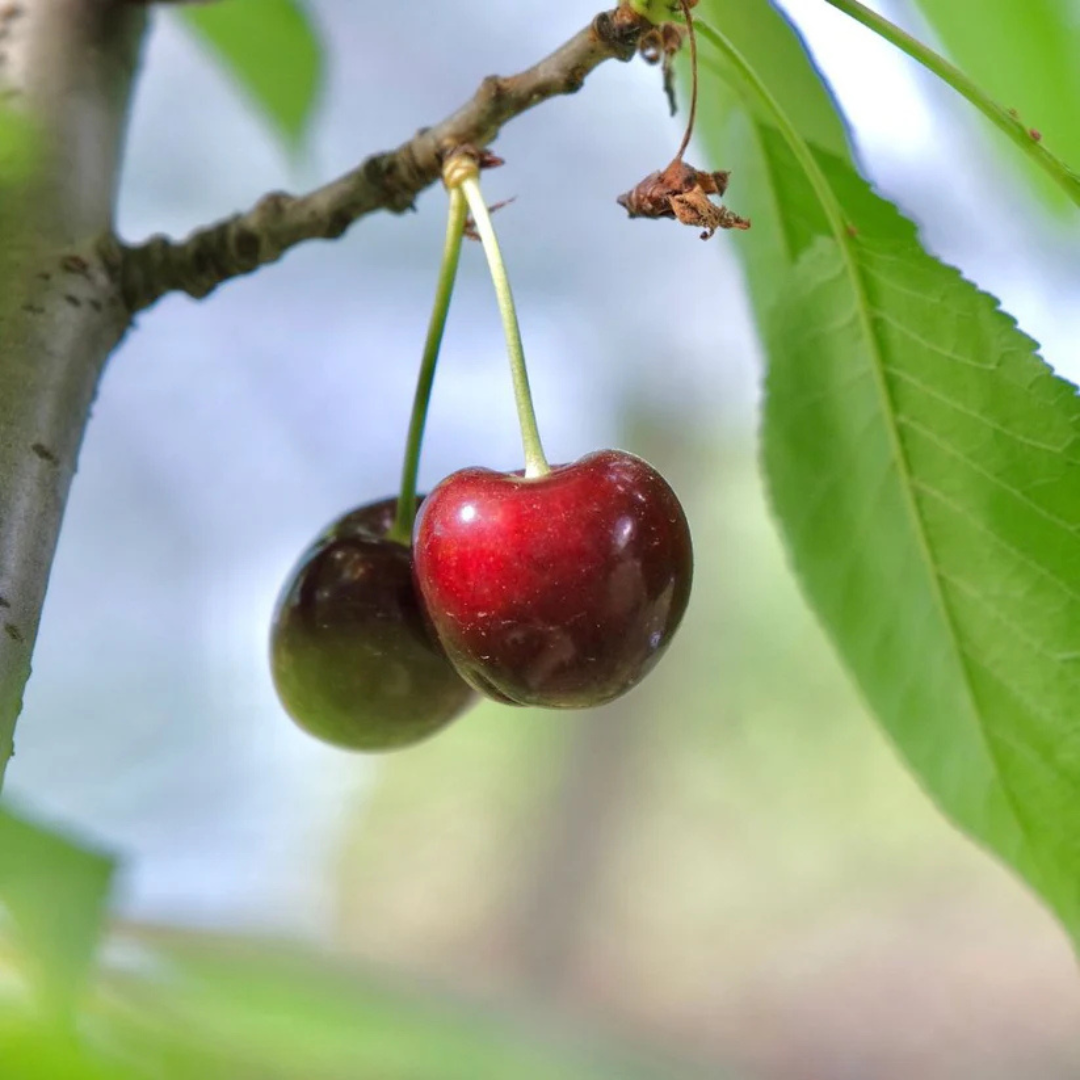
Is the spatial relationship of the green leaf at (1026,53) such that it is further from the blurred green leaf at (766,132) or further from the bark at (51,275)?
the bark at (51,275)

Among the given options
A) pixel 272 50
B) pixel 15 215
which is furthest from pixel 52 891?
pixel 272 50

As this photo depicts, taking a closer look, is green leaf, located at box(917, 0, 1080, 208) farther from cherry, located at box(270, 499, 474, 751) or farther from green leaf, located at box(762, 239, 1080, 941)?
cherry, located at box(270, 499, 474, 751)

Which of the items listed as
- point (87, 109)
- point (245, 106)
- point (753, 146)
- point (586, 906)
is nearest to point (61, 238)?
point (87, 109)

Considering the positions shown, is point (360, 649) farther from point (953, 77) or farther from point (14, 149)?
point (953, 77)

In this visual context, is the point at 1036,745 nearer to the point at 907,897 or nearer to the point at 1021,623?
the point at 1021,623

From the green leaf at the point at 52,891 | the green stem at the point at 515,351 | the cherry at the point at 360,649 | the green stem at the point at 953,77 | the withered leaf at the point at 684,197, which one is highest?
the green stem at the point at 953,77

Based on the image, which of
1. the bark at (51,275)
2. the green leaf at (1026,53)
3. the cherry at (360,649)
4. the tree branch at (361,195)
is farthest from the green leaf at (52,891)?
the green leaf at (1026,53)

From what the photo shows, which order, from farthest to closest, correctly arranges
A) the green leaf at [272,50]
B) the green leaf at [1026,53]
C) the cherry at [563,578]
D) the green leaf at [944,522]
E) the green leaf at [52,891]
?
1. the green leaf at [272,50]
2. the green leaf at [1026,53]
3. the green leaf at [944,522]
4. the cherry at [563,578]
5. the green leaf at [52,891]
